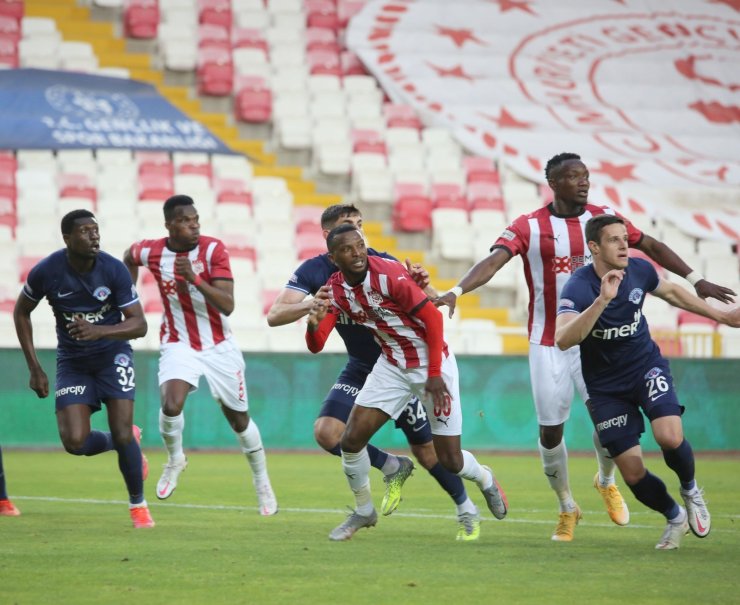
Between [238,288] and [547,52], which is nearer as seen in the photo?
[238,288]

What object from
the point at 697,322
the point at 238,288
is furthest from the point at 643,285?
the point at 697,322

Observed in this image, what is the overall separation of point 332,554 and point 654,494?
1.95m

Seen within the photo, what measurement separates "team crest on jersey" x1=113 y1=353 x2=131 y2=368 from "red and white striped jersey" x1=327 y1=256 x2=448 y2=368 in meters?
1.85

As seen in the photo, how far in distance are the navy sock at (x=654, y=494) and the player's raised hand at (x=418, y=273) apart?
68.1 inches

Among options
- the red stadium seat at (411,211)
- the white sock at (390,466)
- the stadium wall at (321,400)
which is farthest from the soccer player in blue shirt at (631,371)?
the red stadium seat at (411,211)

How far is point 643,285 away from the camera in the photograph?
324 inches

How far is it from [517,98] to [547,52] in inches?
69.3

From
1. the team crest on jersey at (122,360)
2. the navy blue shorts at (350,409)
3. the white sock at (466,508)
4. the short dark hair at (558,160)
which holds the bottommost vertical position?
the white sock at (466,508)

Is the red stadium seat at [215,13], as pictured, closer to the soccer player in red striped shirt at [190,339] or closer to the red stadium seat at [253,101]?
the red stadium seat at [253,101]

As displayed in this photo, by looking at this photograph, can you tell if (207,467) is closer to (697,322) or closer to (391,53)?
(697,322)

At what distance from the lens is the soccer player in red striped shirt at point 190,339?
10570mm

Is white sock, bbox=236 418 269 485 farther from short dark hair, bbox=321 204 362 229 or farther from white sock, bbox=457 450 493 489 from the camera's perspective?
short dark hair, bbox=321 204 362 229

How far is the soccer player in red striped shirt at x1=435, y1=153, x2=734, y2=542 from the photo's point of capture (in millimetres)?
9070

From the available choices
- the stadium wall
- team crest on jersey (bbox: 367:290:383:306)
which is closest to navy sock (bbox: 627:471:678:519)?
team crest on jersey (bbox: 367:290:383:306)
